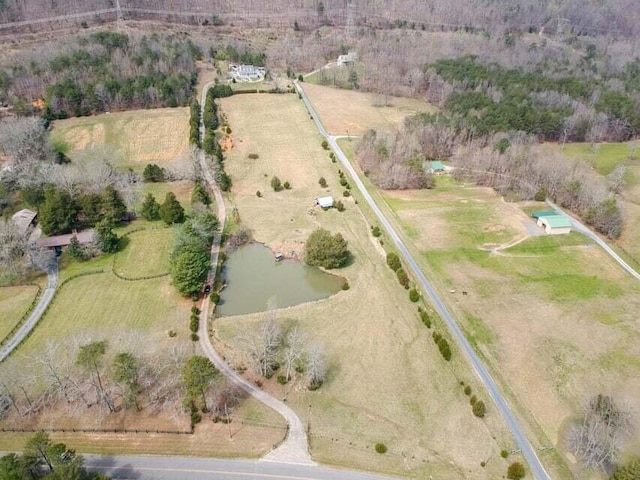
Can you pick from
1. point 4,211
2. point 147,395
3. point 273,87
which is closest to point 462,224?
point 147,395

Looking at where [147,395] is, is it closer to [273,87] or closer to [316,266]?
[316,266]

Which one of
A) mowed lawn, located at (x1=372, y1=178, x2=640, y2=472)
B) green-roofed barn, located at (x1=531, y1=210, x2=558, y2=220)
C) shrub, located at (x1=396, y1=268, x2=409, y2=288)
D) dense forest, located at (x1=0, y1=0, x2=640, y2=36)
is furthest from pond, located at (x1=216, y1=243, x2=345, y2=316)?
dense forest, located at (x1=0, y1=0, x2=640, y2=36)

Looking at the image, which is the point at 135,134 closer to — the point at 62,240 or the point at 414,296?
the point at 62,240

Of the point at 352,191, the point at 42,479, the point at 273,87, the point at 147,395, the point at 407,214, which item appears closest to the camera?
the point at 42,479

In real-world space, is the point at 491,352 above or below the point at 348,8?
below

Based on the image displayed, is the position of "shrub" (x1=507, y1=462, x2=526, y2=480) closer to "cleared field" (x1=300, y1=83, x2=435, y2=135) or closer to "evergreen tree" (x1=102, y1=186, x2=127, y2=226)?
"evergreen tree" (x1=102, y1=186, x2=127, y2=226)

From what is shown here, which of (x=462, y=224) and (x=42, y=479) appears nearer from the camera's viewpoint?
(x=42, y=479)

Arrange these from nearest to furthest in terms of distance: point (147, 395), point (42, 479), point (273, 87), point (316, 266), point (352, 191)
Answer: point (42, 479) → point (147, 395) → point (316, 266) → point (352, 191) → point (273, 87)
